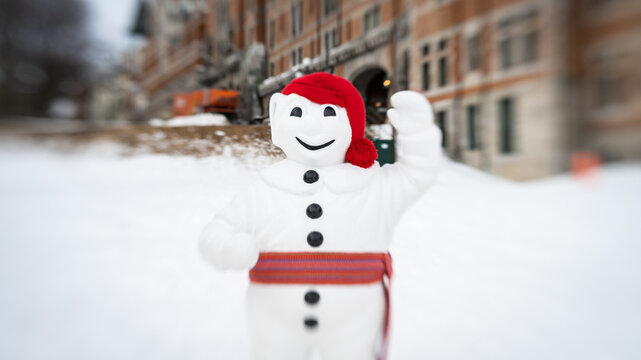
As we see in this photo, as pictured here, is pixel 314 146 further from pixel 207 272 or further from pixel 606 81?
pixel 606 81

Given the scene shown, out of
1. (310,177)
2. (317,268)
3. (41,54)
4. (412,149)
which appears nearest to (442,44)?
(412,149)

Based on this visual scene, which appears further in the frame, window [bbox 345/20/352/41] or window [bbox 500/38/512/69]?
window [bbox 500/38/512/69]

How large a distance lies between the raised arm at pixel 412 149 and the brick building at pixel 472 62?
0.42 feet

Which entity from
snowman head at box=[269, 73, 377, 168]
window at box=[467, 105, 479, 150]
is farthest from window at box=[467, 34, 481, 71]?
snowman head at box=[269, 73, 377, 168]

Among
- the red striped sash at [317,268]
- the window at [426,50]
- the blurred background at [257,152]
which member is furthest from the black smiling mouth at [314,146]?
the window at [426,50]

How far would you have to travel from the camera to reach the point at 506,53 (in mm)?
1023

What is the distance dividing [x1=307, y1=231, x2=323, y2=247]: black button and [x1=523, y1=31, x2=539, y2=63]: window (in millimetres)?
762

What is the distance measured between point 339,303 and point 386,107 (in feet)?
1.46

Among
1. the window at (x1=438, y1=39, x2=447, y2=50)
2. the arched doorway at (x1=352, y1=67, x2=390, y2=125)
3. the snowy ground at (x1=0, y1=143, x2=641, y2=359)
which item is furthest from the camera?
the window at (x1=438, y1=39, x2=447, y2=50)

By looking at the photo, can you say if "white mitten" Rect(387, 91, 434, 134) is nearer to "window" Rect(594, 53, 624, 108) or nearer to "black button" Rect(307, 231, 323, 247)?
"black button" Rect(307, 231, 323, 247)

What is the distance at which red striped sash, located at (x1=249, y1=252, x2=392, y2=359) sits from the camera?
72cm

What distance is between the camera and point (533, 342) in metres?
1.02

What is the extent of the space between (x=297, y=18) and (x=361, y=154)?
0.44 m

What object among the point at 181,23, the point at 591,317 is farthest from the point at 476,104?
the point at 181,23
